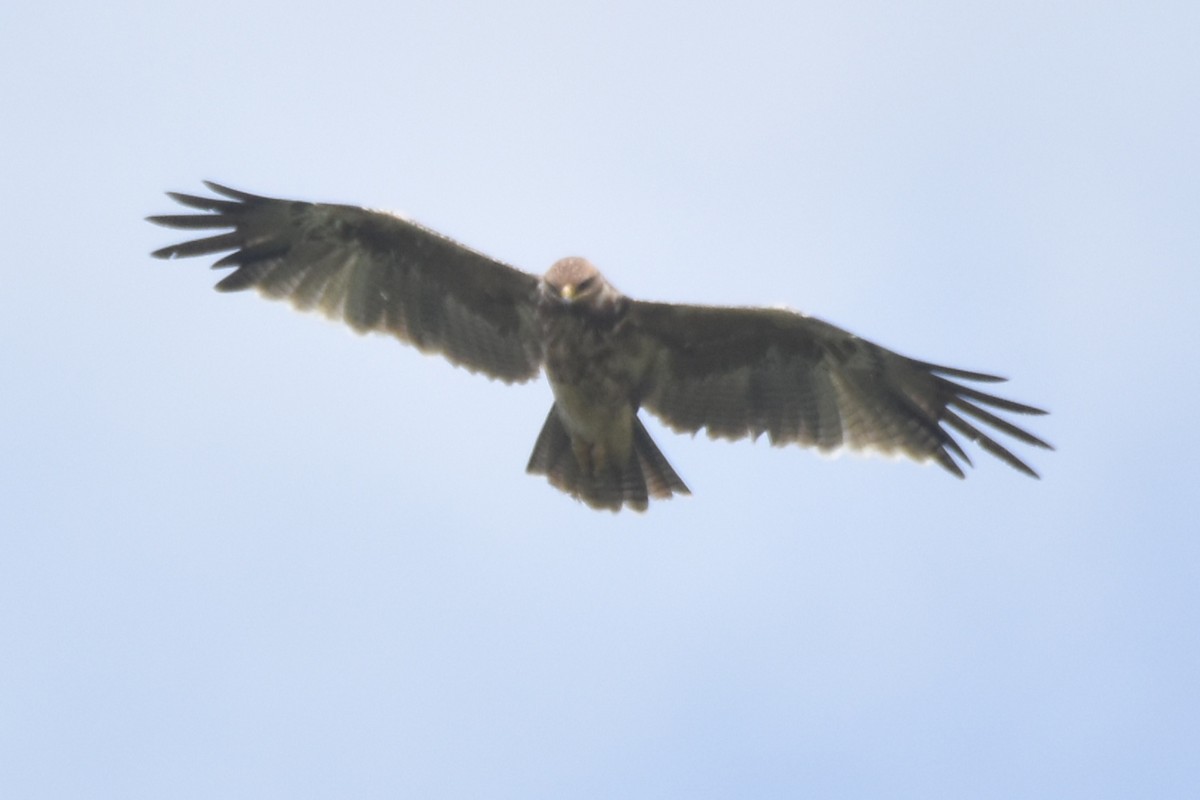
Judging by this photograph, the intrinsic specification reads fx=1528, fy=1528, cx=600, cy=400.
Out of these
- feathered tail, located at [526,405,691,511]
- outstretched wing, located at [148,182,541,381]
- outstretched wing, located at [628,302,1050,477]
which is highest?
outstretched wing, located at [148,182,541,381]

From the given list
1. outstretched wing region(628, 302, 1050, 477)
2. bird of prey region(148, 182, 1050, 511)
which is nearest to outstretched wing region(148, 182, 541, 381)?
bird of prey region(148, 182, 1050, 511)

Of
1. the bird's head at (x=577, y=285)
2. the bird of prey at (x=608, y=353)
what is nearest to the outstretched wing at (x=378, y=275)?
the bird of prey at (x=608, y=353)

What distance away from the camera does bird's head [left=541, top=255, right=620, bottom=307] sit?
7434 millimetres

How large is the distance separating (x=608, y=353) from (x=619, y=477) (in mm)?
786

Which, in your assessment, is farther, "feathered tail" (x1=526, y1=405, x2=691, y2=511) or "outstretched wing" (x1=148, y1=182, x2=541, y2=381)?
"feathered tail" (x1=526, y1=405, x2=691, y2=511)

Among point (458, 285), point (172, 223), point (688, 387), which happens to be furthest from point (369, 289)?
point (688, 387)

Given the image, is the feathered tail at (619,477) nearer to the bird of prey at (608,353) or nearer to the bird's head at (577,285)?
the bird of prey at (608,353)

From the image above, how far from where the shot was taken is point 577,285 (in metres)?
7.43

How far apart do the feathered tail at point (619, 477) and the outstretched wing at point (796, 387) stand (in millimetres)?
227

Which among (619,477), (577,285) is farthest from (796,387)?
(577,285)

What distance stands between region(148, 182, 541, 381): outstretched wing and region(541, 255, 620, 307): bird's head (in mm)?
354

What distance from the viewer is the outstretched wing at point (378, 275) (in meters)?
7.97

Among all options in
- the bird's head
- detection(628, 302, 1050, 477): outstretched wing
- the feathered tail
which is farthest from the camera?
the feathered tail

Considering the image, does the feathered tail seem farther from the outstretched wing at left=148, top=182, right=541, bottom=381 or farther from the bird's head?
the bird's head
